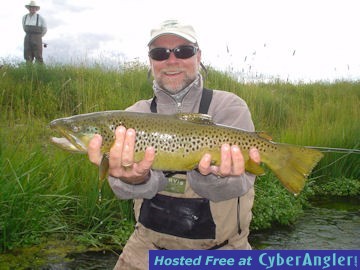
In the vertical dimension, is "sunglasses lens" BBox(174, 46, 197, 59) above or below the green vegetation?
above

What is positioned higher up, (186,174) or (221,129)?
(221,129)

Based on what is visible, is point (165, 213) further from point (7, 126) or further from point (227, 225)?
point (7, 126)

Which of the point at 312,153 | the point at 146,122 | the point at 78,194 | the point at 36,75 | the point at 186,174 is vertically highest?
the point at 36,75

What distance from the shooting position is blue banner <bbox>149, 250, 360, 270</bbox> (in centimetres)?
280

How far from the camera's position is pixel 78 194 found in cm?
525

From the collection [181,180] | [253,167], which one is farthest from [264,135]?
[181,180]

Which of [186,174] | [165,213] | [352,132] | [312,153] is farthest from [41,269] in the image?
[352,132]

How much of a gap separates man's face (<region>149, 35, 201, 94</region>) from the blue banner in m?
1.46

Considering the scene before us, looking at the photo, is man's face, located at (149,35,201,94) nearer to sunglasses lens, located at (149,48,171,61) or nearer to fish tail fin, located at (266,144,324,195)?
sunglasses lens, located at (149,48,171,61)

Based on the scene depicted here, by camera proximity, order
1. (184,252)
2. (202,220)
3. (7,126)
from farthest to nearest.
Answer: (7,126) < (202,220) < (184,252)

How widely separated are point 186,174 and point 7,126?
3839mm

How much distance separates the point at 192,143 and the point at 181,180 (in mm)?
480

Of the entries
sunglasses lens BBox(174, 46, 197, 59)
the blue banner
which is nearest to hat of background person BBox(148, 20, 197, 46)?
sunglasses lens BBox(174, 46, 197, 59)

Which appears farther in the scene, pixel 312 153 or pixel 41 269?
pixel 41 269
